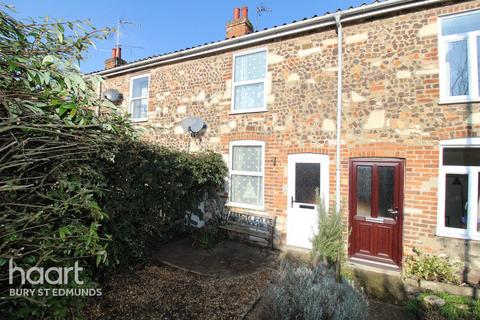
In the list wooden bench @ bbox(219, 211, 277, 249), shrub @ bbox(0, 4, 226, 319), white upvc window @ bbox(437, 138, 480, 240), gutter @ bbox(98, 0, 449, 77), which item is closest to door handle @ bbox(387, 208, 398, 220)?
white upvc window @ bbox(437, 138, 480, 240)

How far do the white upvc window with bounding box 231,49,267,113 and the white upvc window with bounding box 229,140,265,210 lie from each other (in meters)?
1.05

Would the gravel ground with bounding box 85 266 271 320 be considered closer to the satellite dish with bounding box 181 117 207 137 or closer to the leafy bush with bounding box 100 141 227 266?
the leafy bush with bounding box 100 141 227 266

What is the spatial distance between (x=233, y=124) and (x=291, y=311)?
5402 millimetres

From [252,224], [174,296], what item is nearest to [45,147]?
[174,296]

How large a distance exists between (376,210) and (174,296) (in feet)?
14.9

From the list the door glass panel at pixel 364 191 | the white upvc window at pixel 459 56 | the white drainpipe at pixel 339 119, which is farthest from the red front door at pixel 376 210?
the white upvc window at pixel 459 56

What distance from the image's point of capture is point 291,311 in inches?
126

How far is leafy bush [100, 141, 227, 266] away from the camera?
4480mm

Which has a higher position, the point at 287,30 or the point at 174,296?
the point at 287,30

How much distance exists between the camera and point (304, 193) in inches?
264

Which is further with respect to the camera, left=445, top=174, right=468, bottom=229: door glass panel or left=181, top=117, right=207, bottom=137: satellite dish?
left=181, top=117, right=207, bottom=137: satellite dish

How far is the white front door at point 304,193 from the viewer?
6.46 m

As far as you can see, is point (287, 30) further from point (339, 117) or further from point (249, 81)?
point (339, 117)

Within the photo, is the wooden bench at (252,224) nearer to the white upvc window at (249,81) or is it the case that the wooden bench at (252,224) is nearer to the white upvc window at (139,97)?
the white upvc window at (249,81)
